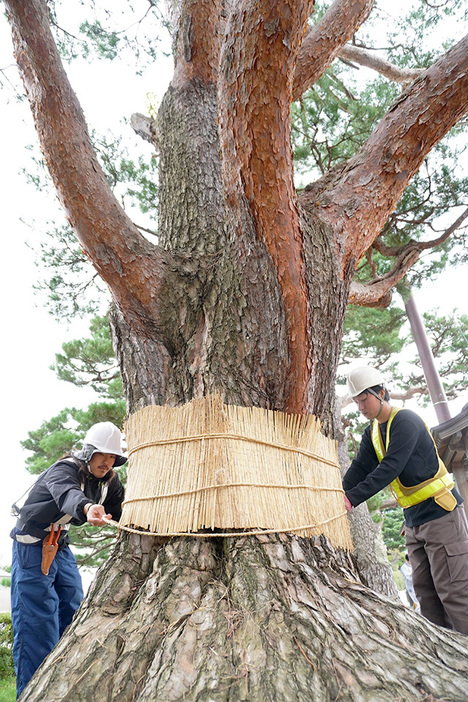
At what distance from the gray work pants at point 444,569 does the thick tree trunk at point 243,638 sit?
3.24 feet

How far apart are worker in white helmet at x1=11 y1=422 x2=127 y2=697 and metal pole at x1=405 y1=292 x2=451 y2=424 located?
5.62 m

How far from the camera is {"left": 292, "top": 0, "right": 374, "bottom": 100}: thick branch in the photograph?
2.87 m

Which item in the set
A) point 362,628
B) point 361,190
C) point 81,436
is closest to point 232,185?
point 361,190

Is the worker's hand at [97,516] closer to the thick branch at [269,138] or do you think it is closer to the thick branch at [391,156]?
the thick branch at [269,138]

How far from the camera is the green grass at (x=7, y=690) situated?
4049 mm

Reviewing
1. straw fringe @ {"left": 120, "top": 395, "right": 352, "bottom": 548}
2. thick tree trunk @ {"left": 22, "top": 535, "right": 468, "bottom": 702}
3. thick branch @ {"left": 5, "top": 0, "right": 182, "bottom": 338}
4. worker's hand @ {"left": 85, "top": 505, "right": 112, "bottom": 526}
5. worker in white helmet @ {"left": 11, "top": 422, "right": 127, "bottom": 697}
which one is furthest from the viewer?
worker in white helmet @ {"left": 11, "top": 422, "right": 127, "bottom": 697}

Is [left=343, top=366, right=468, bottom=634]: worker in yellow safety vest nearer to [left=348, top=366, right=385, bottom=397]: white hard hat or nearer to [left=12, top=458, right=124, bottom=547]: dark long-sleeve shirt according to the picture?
[left=348, top=366, right=385, bottom=397]: white hard hat

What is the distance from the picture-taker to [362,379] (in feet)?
8.30

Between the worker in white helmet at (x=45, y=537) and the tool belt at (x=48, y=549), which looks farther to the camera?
the tool belt at (x=48, y=549)

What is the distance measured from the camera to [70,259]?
17.0 ft

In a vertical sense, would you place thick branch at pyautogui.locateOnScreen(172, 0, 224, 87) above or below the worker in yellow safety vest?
above

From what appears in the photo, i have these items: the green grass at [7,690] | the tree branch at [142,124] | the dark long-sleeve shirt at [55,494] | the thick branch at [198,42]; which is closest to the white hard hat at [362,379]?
the dark long-sleeve shirt at [55,494]

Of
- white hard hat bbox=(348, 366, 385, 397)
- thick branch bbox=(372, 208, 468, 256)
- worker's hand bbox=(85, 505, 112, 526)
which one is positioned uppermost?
thick branch bbox=(372, 208, 468, 256)

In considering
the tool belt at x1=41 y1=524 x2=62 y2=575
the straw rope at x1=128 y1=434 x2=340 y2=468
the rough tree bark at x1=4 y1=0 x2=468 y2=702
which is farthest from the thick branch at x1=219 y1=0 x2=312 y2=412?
the tool belt at x1=41 y1=524 x2=62 y2=575
